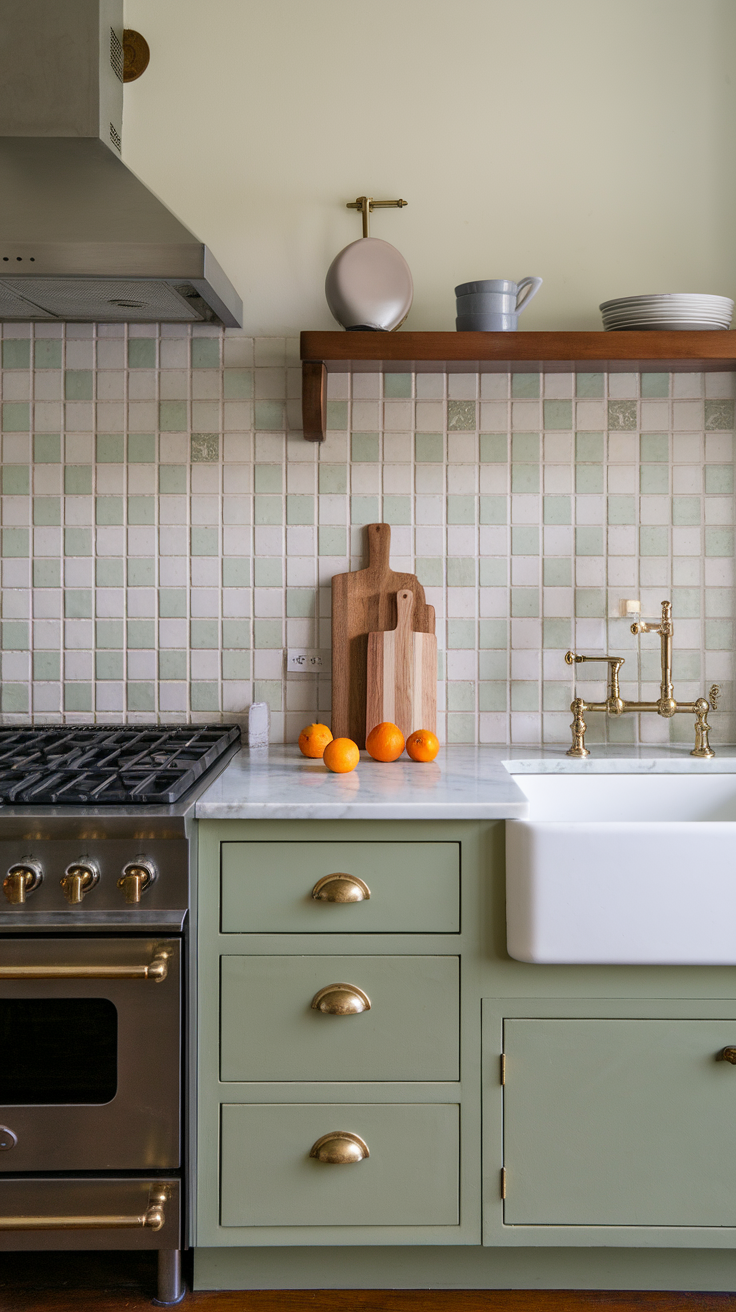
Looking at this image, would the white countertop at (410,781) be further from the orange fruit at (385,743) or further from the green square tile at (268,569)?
the green square tile at (268,569)

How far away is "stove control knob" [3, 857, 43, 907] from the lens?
1.42m

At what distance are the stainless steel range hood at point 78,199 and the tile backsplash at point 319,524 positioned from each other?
20cm

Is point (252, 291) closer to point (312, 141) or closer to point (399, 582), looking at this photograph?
point (312, 141)

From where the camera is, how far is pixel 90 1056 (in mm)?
1495

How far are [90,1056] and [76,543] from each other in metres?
1.18

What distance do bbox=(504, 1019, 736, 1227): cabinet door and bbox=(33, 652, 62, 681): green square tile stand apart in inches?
52.8

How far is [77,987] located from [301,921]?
373mm

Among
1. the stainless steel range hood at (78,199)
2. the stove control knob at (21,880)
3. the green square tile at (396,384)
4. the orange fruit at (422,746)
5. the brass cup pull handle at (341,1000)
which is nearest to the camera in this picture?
the stove control knob at (21,880)

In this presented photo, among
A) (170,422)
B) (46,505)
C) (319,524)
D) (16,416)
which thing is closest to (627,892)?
(319,524)

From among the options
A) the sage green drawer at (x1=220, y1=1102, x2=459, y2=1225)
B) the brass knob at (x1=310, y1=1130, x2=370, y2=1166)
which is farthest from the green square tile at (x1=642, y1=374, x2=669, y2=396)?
the brass knob at (x1=310, y1=1130, x2=370, y2=1166)

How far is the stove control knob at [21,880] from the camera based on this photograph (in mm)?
1423

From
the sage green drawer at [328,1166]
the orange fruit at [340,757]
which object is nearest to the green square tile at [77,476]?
the orange fruit at [340,757]

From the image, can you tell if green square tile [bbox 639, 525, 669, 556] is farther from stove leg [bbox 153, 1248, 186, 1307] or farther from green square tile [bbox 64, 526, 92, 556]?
stove leg [bbox 153, 1248, 186, 1307]

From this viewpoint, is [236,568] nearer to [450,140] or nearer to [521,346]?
[521,346]
